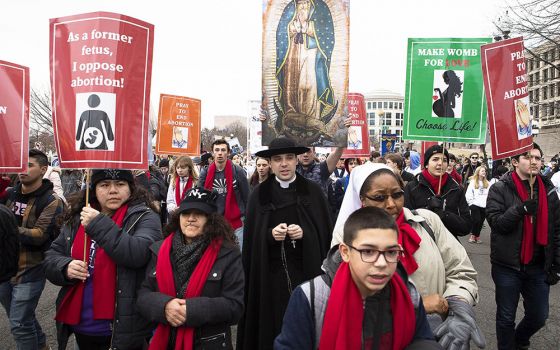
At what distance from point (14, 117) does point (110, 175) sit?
1.60 m

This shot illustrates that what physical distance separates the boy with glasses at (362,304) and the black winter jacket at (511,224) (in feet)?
8.46

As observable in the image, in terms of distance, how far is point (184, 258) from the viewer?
2.92 m

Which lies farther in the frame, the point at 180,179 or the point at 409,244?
the point at 180,179

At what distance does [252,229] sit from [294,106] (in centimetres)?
137

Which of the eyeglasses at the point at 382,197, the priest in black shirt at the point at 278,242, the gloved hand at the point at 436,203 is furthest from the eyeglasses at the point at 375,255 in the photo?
the gloved hand at the point at 436,203

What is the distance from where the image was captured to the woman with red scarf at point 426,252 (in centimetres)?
235

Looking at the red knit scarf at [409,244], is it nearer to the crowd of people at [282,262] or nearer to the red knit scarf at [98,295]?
the crowd of people at [282,262]

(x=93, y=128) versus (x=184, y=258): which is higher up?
(x=93, y=128)

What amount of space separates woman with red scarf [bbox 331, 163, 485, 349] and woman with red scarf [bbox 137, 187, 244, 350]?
0.84m

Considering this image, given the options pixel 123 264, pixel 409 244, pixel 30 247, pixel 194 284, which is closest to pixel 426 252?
pixel 409 244

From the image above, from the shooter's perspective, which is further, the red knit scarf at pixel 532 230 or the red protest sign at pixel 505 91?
the red protest sign at pixel 505 91

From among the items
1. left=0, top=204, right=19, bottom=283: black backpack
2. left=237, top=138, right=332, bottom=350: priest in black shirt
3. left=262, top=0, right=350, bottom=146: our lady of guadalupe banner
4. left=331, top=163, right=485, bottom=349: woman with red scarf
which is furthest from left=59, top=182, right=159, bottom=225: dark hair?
left=331, top=163, right=485, bottom=349: woman with red scarf

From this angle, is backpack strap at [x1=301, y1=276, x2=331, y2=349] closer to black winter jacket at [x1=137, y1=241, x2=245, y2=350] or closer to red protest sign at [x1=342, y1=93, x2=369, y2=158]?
black winter jacket at [x1=137, y1=241, x2=245, y2=350]

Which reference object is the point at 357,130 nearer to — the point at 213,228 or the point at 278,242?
the point at 278,242
